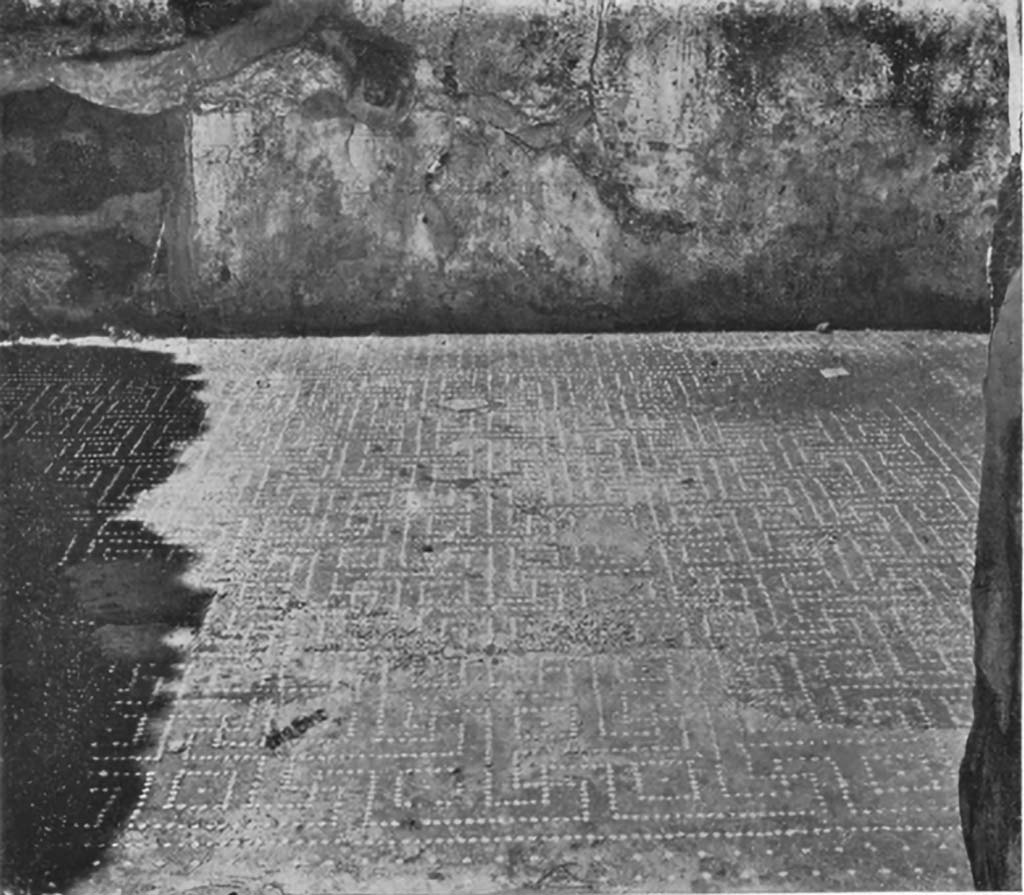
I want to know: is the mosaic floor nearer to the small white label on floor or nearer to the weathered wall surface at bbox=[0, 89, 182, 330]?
the small white label on floor

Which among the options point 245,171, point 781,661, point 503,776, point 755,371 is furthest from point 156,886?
point 245,171

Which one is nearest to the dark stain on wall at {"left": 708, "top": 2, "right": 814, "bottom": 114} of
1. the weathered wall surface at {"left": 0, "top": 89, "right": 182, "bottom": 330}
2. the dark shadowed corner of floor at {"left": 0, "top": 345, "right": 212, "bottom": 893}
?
the weathered wall surface at {"left": 0, "top": 89, "right": 182, "bottom": 330}

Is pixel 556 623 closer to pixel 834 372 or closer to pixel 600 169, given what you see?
pixel 834 372

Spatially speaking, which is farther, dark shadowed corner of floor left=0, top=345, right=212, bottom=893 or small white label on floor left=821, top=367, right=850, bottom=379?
small white label on floor left=821, top=367, right=850, bottom=379

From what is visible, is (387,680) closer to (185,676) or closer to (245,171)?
(185,676)

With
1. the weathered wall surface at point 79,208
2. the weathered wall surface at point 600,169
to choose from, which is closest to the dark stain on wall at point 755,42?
the weathered wall surface at point 600,169

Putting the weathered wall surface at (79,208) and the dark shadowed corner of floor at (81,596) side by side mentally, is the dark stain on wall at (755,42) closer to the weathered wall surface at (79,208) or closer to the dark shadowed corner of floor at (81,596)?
the weathered wall surface at (79,208)

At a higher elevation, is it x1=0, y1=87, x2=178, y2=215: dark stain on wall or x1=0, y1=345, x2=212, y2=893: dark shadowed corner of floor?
x1=0, y1=87, x2=178, y2=215: dark stain on wall
